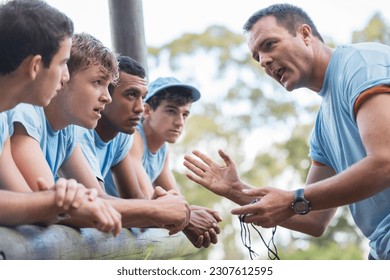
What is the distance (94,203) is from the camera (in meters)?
1.47

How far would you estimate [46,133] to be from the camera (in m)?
2.04

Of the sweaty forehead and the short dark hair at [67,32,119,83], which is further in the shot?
the sweaty forehead

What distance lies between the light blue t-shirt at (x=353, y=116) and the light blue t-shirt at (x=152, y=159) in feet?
3.10

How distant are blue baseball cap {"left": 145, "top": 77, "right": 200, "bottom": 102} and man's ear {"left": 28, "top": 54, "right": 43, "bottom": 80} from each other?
135 centimetres

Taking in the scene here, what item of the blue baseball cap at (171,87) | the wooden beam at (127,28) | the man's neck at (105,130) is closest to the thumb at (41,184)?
the man's neck at (105,130)

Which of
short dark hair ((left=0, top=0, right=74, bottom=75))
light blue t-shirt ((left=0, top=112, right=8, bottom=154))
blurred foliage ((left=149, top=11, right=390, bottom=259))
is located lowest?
blurred foliage ((left=149, top=11, right=390, bottom=259))

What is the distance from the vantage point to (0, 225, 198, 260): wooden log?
143 centimetres

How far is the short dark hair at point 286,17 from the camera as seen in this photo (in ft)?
7.54

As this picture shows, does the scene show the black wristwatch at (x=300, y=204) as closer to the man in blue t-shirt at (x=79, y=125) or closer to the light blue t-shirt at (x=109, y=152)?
the man in blue t-shirt at (x=79, y=125)

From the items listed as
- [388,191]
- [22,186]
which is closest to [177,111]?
[388,191]

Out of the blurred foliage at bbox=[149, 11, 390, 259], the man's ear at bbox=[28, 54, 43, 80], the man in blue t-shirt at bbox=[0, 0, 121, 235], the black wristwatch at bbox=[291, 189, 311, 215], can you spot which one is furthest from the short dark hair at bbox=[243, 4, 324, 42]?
the blurred foliage at bbox=[149, 11, 390, 259]

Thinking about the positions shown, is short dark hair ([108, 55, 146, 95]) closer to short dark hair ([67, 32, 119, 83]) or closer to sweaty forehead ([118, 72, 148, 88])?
sweaty forehead ([118, 72, 148, 88])

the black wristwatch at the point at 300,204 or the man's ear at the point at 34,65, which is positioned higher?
the man's ear at the point at 34,65
